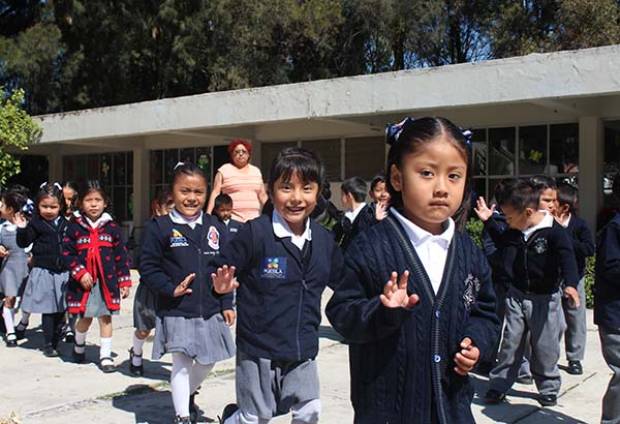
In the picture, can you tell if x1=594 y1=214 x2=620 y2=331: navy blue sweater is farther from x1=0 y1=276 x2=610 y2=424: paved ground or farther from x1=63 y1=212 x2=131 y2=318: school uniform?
x1=63 y1=212 x2=131 y2=318: school uniform

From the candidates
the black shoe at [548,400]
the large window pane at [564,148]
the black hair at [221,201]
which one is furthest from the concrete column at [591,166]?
the black shoe at [548,400]

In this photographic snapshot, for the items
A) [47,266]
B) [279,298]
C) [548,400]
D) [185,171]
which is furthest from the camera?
[47,266]

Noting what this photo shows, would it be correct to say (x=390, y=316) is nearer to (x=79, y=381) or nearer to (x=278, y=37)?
(x=79, y=381)

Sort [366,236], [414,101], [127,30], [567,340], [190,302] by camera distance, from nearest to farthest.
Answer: [366,236] < [190,302] < [567,340] < [414,101] < [127,30]

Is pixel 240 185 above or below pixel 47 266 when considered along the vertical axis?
above

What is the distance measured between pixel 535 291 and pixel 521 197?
0.66 meters

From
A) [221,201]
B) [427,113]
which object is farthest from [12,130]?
[221,201]

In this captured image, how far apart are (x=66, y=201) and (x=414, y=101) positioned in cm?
595

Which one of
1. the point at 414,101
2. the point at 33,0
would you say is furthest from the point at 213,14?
the point at 414,101

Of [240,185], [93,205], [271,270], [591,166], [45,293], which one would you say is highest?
[591,166]

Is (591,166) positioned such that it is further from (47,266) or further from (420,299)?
(420,299)

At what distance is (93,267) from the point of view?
249 inches

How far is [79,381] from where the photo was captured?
5.81 m

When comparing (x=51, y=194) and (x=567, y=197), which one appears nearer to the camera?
(x=567, y=197)
